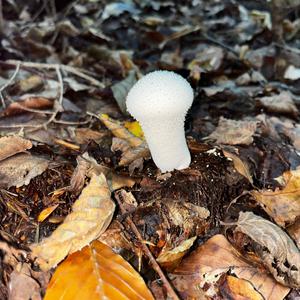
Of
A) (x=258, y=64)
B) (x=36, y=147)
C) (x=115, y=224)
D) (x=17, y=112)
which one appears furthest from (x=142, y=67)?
(x=115, y=224)

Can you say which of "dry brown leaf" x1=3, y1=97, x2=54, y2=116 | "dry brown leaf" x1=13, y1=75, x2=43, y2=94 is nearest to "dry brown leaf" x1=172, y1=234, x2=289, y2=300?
"dry brown leaf" x1=3, y1=97, x2=54, y2=116

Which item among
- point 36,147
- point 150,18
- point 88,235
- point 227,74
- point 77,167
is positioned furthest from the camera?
point 150,18

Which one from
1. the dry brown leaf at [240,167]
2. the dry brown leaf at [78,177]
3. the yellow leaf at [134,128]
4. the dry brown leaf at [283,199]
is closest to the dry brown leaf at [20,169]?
the dry brown leaf at [78,177]

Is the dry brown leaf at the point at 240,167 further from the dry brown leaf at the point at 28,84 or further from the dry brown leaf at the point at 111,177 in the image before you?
the dry brown leaf at the point at 28,84

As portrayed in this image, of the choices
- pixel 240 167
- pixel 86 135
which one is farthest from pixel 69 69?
pixel 240 167

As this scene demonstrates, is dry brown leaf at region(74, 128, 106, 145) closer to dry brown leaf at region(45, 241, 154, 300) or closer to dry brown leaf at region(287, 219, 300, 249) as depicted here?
dry brown leaf at region(45, 241, 154, 300)

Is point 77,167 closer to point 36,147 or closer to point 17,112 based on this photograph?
point 36,147

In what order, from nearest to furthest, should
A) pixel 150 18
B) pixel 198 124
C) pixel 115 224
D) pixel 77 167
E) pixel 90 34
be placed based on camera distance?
pixel 115 224 < pixel 77 167 < pixel 198 124 < pixel 90 34 < pixel 150 18
